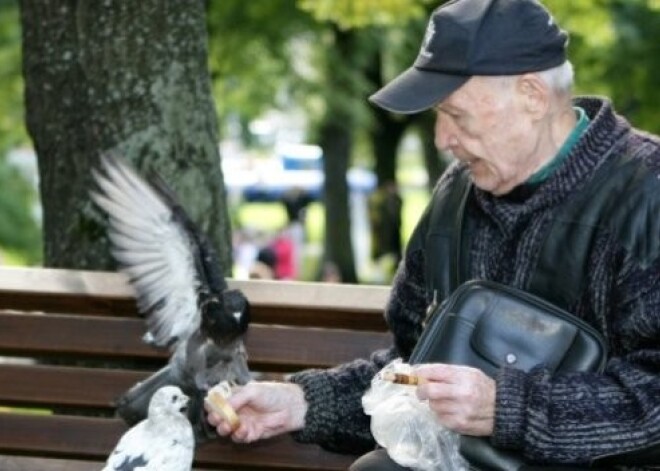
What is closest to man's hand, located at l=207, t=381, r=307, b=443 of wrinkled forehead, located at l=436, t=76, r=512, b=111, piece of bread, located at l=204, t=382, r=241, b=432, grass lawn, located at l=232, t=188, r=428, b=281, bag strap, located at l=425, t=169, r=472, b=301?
piece of bread, located at l=204, t=382, r=241, b=432

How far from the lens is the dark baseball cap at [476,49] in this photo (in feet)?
11.9

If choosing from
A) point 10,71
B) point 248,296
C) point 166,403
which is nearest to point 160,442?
point 166,403

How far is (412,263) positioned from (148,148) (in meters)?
2.41

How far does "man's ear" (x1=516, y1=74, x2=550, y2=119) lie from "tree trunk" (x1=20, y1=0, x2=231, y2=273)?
2686mm

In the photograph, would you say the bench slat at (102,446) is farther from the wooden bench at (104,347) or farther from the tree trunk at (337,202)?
the tree trunk at (337,202)

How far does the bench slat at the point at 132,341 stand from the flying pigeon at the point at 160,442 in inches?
34.8

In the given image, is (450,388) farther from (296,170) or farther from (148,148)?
(296,170)

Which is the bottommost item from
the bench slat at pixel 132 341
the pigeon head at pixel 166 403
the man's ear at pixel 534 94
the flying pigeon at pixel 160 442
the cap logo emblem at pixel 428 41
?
the bench slat at pixel 132 341

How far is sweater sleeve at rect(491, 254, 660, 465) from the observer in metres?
3.47

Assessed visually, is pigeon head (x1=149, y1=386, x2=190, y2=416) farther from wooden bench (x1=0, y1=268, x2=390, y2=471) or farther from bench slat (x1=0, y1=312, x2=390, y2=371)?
bench slat (x1=0, y1=312, x2=390, y2=371)

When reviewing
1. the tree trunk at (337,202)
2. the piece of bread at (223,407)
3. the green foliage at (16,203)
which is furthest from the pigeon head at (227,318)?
the tree trunk at (337,202)

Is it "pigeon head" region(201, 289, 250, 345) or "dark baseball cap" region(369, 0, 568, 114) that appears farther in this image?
"pigeon head" region(201, 289, 250, 345)

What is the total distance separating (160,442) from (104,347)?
3.74ft

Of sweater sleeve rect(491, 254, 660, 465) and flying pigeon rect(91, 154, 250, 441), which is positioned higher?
sweater sleeve rect(491, 254, 660, 465)
